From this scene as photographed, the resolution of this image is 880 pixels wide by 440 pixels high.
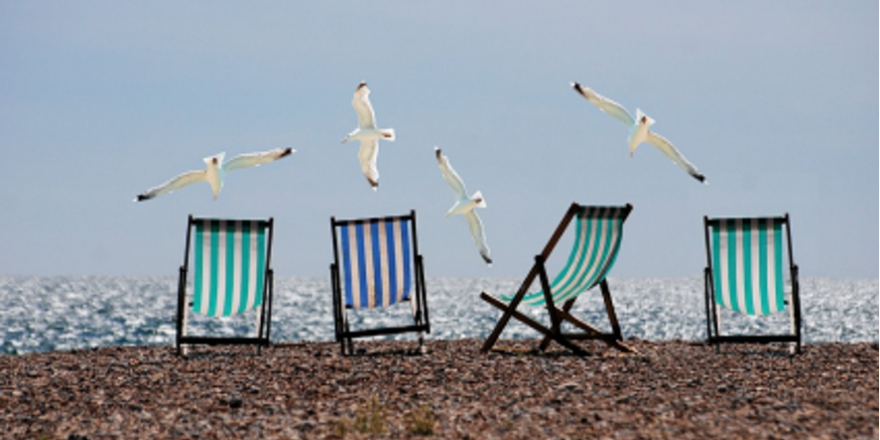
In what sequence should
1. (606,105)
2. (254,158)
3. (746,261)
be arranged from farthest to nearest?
(746,261)
(606,105)
(254,158)

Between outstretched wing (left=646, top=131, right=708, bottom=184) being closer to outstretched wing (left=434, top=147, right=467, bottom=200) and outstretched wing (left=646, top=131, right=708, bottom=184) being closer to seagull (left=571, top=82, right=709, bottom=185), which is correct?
seagull (left=571, top=82, right=709, bottom=185)

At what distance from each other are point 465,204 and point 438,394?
7.76 feet

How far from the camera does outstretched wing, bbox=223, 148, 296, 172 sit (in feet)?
23.5

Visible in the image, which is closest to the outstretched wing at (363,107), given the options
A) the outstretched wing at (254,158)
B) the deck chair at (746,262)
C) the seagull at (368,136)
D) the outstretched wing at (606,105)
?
the seagull at (368,136)

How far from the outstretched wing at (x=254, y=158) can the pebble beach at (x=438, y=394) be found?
1451 millimetres

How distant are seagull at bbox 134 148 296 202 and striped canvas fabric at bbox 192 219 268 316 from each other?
33 centimetres

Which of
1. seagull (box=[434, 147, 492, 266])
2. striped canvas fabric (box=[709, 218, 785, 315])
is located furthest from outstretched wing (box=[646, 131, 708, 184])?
seagull (box=[434, 147, 492, 266])

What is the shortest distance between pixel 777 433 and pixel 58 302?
37.2m

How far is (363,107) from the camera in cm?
755

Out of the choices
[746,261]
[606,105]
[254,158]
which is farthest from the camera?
[746,261]

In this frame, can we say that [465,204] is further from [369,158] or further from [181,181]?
[181,181]

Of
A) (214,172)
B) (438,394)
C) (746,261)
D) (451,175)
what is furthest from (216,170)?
(746,261)

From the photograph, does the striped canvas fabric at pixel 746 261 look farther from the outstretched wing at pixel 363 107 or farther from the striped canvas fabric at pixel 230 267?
the striped canvas fabric at pixel 230 267

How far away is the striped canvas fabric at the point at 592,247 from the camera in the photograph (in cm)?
734
